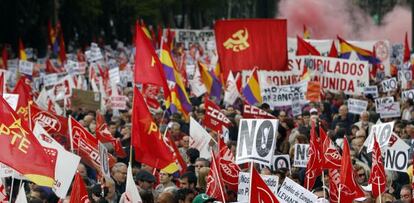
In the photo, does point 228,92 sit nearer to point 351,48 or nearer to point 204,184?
point 351,48

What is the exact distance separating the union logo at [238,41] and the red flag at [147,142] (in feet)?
32.3

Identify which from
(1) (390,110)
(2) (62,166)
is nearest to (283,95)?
(1) (390,110)

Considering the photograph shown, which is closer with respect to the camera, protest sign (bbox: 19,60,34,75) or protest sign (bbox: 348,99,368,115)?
protest sign (bbox: 348,99,368,115)

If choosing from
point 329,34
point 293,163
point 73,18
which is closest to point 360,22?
point 329,34

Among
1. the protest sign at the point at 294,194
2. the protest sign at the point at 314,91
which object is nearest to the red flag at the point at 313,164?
A: the protest sign at the point at 294,194

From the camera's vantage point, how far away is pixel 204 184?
13906 millimetres

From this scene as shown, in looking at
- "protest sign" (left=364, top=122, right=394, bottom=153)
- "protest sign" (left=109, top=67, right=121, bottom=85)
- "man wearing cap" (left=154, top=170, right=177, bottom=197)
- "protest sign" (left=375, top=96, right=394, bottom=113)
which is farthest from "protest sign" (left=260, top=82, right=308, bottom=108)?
"man wearing cap" (left=154, top=170, right=177, bottom=197)

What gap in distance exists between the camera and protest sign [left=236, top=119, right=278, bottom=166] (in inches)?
554

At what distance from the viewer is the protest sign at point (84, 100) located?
2352 cm

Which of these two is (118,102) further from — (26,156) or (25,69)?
(26,156)

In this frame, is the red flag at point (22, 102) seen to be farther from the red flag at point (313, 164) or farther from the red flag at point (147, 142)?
the red flag at point (313, 164)

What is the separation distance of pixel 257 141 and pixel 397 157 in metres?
1.55

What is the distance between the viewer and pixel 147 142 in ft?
49.2

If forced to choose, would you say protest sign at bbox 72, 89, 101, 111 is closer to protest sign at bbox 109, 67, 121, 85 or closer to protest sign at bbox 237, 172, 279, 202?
protest sign at bbox 109, 67, 121, 85
